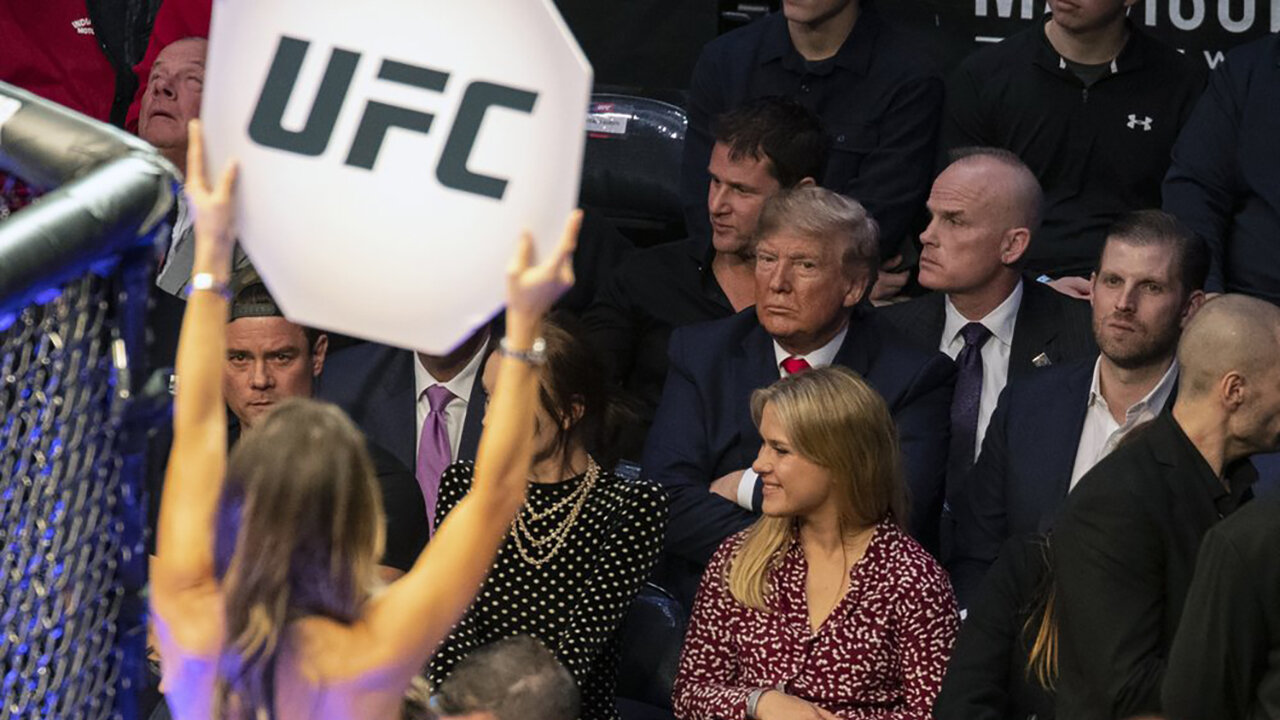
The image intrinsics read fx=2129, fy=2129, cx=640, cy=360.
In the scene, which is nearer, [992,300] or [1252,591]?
[1252,591]

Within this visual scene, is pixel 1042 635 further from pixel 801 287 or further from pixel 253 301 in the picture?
pixel 253 301

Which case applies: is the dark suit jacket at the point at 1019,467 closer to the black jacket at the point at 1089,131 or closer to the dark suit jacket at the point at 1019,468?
the dark suit jacket at the point at 1019,468

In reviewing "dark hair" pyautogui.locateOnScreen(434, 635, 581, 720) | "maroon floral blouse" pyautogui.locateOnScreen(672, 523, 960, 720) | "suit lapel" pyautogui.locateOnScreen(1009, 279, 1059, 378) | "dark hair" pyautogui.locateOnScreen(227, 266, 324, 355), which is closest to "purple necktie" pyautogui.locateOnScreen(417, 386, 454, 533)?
"dark hair" pyautogui.locateOnScreen(227, 266, 324, 355)

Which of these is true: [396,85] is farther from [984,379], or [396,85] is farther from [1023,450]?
[984,379]

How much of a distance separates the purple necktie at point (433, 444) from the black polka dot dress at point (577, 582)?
49cm

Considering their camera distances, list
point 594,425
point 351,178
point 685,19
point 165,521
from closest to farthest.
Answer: point 351,178 → point 165,521 → point 594,425 → point 685,19

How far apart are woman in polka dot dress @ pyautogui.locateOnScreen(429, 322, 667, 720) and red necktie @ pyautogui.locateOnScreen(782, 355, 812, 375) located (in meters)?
0.60

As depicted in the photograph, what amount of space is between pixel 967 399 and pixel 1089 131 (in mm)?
1068

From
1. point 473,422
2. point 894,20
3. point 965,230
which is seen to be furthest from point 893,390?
point 894,20

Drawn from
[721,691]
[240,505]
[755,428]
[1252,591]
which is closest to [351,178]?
[240,505]

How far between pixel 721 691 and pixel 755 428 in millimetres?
820

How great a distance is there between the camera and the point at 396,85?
2.32m

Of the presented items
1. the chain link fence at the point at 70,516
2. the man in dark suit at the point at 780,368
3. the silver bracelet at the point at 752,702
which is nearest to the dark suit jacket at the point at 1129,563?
the silver bracelet at the point at 752,702

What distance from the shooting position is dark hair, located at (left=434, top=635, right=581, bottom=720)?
4.09 meters
